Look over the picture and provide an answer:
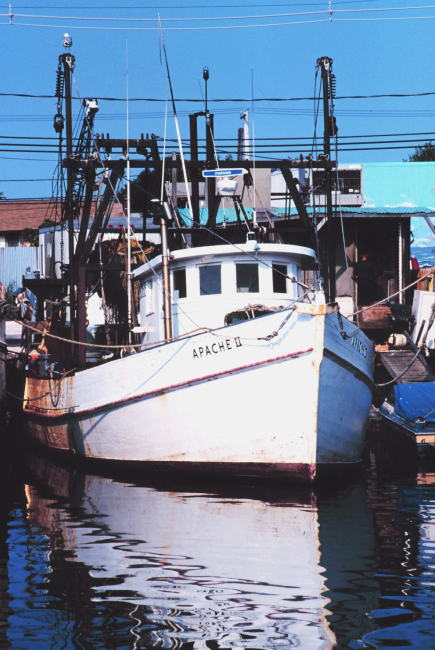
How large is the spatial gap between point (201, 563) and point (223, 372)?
4.65 metres

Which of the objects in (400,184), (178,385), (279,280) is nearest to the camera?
(178,385)

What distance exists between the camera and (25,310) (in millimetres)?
30141

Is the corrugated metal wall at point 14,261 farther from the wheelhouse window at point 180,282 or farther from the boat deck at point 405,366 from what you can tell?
the wheelhouse window at point 180,282

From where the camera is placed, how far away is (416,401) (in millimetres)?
17500

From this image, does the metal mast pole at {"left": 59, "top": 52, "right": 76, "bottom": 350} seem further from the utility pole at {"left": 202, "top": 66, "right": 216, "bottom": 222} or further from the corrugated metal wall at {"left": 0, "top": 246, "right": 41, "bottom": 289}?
the corrugated metal wall at {"left": 0, "top": 246, "right": 41, "bottom": 289}

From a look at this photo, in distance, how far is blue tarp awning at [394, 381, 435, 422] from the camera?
17094mm

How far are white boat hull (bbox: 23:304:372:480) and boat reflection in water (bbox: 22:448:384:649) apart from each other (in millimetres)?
736

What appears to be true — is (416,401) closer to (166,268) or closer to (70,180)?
(166,268)

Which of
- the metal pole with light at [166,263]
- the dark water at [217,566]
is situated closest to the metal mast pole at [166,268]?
the metal pole with light at [166,263]

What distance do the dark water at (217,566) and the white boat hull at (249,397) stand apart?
0.63m

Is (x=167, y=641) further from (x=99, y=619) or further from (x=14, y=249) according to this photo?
(x=14, y=249)

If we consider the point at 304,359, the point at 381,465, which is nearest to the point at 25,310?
the point at 381,465

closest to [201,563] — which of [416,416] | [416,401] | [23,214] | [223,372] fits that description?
[223,372]

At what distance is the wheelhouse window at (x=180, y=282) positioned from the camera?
15.1 m
